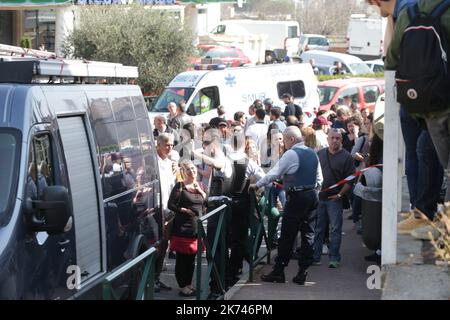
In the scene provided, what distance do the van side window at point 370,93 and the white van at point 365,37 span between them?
2827 centimetres

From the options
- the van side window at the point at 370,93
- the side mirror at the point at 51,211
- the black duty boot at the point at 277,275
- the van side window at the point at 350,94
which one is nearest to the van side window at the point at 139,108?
the black duty boot at the point at 277,275

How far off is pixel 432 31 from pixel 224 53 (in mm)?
38705

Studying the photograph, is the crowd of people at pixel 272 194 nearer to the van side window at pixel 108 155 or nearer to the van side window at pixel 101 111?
the van side window at pixel 108 155

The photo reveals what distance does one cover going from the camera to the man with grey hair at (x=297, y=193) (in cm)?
1080

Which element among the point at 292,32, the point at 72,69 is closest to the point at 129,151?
the point at 72,69

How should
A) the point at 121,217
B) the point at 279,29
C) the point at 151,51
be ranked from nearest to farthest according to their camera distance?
the point at 121,217 → the point at 151,51 → the point at 279,29

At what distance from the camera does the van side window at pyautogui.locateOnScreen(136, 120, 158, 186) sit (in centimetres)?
945

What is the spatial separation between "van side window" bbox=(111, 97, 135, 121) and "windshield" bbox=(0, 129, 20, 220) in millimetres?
2362

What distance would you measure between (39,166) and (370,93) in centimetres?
2358

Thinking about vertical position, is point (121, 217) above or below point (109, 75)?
below

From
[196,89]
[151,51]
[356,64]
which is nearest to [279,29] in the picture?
[356,64]

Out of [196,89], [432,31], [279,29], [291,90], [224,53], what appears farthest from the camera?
[279,29]
